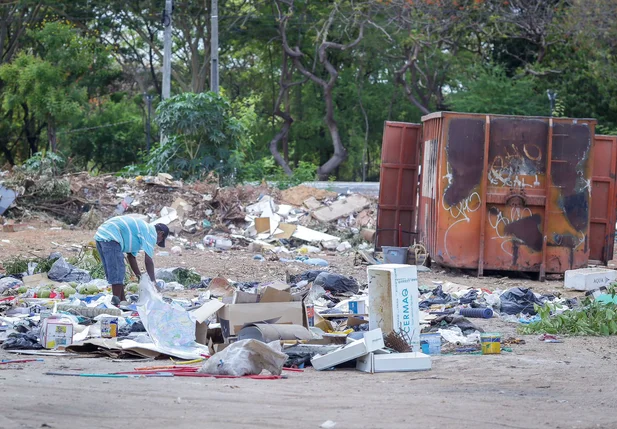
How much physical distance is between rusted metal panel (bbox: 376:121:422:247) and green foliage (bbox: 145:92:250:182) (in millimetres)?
8573

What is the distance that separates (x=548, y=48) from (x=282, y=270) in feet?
70.3

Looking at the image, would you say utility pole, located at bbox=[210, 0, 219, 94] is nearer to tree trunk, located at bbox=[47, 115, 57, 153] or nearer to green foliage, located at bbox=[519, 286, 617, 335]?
tree trunk, located at bbox=[47, 115, 57, 153]

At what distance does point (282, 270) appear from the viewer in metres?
13.5

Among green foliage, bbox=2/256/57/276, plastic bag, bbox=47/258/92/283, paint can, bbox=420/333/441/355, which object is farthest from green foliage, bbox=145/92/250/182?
paint can, bbox=420/333/441/355

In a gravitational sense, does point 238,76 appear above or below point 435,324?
above

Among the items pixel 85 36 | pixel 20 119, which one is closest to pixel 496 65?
pixel 85 36

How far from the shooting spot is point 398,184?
14.3 metres

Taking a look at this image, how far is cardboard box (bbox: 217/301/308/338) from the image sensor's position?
23.9 ft

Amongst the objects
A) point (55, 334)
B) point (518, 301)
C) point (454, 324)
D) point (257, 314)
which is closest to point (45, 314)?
point (55, 334)

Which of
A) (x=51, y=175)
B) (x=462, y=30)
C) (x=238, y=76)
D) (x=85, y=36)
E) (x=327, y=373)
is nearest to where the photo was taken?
(x=327, y=373)

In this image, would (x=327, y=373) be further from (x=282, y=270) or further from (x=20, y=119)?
(x=20, y=119)

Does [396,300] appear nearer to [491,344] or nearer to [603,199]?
[491,344]

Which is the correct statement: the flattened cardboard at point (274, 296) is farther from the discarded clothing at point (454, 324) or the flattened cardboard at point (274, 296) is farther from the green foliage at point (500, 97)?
the green foliage at point (500, 97)

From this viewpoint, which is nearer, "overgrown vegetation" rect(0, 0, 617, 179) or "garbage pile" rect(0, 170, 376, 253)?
"garbage pile" rect(0, 170, 376, 253)
